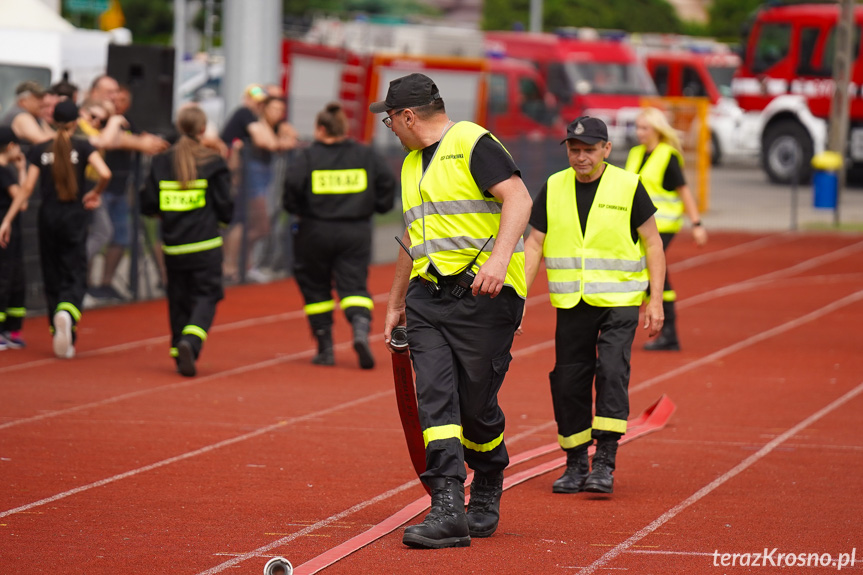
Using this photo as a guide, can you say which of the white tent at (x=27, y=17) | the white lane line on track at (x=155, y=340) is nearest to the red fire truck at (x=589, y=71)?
the white tent at (x=27, y=17)

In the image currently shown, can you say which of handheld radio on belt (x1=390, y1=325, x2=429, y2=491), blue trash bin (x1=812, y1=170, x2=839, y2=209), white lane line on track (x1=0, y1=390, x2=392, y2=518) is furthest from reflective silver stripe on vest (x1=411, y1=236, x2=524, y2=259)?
blue trash bin (x1=812, y1=170, x2=839, y2=209)

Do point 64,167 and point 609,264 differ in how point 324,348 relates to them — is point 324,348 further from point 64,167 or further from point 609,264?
point 609,264

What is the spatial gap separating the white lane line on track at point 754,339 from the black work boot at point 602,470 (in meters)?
3.09

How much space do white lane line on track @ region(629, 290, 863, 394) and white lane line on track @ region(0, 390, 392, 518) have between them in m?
2.05

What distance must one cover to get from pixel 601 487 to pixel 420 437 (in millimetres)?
1104

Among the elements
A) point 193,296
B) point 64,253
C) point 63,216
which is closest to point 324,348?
point 193,296

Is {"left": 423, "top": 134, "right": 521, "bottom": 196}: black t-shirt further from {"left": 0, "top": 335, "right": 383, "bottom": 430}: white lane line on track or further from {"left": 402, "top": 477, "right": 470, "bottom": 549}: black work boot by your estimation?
{"left": 0, "top": 335, "right": 383, "bottom": 430}: white lane line on track

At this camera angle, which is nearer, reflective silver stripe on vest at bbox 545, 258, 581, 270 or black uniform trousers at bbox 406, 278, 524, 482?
black uniform trousers at bbox 406, 278, 524, 482

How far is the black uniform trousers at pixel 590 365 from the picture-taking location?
7.07 m

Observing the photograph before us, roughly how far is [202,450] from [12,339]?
4.43m

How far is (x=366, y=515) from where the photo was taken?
6480 mm

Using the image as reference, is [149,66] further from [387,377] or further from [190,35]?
[190,35]

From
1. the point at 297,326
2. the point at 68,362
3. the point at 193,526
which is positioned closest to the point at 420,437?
the point at 193,526

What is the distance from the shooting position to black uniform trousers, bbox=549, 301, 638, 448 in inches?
278
